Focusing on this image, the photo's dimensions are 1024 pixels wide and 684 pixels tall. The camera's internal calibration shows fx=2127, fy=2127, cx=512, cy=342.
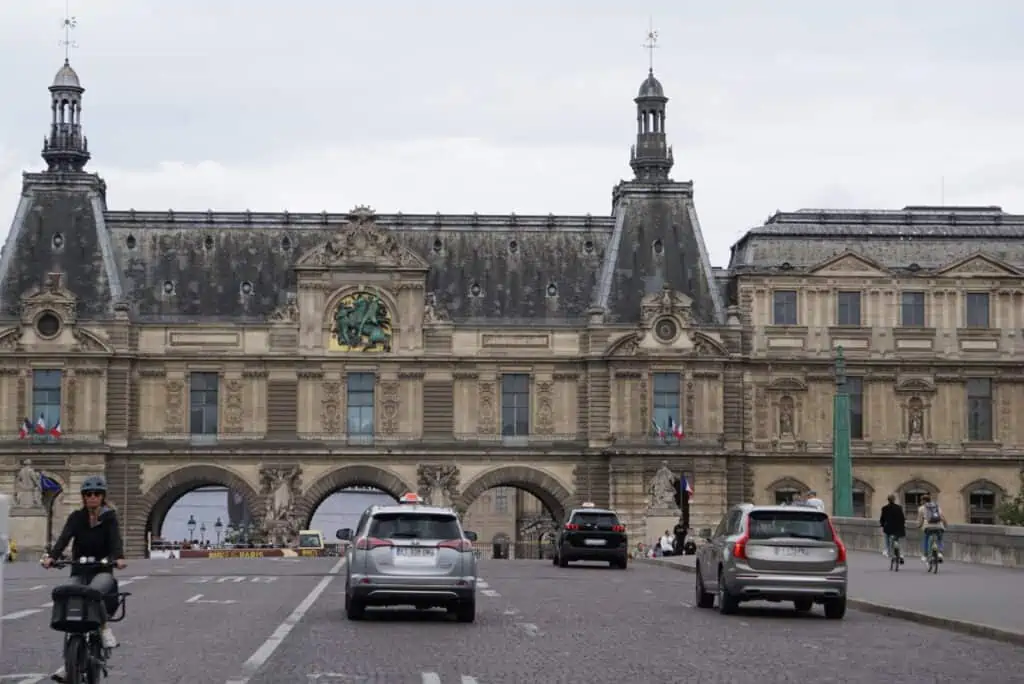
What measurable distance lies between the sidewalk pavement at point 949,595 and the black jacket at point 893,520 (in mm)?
910

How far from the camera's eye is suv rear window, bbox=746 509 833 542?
3462 cm

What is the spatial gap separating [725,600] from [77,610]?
17.7 metres

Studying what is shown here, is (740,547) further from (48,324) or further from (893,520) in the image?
(48,324)

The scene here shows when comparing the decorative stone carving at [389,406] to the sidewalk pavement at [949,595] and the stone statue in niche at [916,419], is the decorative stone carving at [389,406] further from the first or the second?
the sidewalk pavement at [949,595]

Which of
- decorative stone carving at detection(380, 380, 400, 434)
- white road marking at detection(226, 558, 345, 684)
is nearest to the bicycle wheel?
white road marking at detection(226, 558, 345, 684)

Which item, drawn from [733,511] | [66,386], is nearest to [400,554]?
[733,511]

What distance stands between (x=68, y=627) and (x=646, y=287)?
7206 cm

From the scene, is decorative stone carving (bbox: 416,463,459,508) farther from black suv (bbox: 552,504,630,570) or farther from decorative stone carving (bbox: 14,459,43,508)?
A: black suv (bbox: 552,504,630,570)

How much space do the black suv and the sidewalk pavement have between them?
28.5ft

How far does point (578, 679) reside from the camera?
A: 2211 centimetres

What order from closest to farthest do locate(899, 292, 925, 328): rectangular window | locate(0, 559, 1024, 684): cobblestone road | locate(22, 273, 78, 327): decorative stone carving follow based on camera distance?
locate(0, 559, 1024, 684): cobblestone road, locate(22, 273, 78, 327): decorative stone carving, locate(899, 292, 925, 328): rectangular window

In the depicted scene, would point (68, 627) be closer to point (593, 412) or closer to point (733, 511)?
point (733, 511)

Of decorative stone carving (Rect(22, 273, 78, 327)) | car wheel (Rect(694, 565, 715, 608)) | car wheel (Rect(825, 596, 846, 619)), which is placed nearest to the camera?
car wheel (Rect(825, 596, 846, 619))

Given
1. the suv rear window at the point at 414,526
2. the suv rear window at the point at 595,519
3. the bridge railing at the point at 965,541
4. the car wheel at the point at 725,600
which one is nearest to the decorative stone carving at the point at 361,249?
the bridge railing at the point at 965,541
